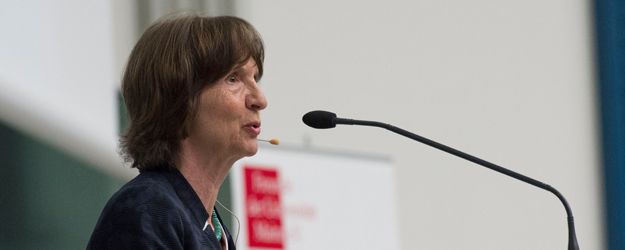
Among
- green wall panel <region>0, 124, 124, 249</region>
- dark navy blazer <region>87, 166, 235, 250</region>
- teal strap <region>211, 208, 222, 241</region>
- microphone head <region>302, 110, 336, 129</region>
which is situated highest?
microphone head <region>302, 110, 336, 129</region>

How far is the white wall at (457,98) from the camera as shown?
12.7 feet

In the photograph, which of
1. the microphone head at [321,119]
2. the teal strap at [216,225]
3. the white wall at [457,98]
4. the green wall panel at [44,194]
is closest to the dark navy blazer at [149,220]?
the teal strap at [216,225]

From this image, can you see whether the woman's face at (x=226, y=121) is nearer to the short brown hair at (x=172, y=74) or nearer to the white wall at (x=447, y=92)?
the short brown hair at (x=172, y=74)

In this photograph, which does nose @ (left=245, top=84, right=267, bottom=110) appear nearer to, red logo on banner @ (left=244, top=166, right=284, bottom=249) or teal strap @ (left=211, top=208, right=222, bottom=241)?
teal strap @ (left=211, top=208, right=222, bottom=241)

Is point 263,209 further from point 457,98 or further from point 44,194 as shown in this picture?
point 457,98

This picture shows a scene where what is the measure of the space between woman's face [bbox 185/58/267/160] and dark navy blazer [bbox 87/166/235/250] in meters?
0.10

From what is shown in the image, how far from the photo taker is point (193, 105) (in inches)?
49.4

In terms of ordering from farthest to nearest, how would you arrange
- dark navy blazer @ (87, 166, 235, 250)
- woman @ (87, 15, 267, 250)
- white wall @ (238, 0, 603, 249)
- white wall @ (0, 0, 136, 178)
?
white wall @ (238, 0, 603, 249), white wall @ (0, 0, 136, 178), woman @ (87, 15, 267, 250), dark navy blazer @ (87, 166, 235, 250)

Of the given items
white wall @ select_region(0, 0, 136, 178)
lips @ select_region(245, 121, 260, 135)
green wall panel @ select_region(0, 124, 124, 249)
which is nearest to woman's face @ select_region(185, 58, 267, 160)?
lips @ select_region(245, 121, 260, 135)

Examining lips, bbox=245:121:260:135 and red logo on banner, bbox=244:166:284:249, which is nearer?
lips, bbox=245:121:260:135

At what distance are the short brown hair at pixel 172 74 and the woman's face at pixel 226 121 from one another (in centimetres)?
2

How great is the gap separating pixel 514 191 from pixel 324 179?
1.80 meters

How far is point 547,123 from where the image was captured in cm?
480

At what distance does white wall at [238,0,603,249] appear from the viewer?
388cm
